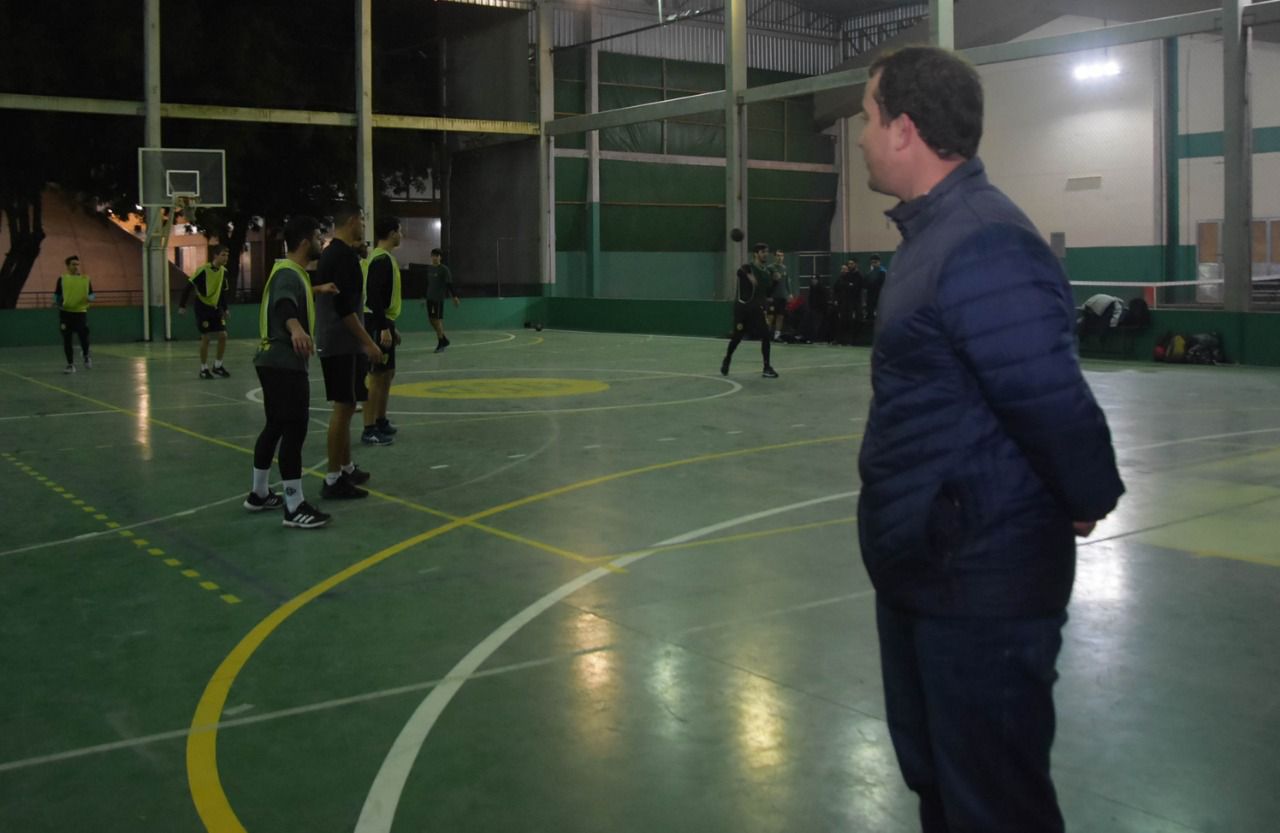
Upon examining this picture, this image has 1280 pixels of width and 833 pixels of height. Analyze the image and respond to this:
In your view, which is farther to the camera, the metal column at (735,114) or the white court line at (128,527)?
the metal column at (735,114)

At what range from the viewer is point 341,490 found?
925 centimetres

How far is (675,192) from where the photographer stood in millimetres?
39156

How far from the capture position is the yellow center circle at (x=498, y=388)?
53.2 feet

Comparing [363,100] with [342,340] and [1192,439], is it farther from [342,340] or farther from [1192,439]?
[1192,439]

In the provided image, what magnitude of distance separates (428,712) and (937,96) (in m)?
3.19

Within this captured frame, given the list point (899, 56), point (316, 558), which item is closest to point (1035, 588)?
point (899, 56)

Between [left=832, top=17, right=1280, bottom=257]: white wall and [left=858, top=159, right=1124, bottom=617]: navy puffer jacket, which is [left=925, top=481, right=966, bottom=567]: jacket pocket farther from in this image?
[left=832, top=17, right=1280, bottom=257]: white wall

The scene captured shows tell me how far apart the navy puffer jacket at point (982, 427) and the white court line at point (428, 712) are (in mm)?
2061

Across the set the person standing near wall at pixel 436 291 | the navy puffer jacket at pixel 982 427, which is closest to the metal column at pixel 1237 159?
the person standing near wall at pixel 436 291

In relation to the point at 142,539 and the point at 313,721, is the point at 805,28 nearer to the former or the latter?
the point at 142,539

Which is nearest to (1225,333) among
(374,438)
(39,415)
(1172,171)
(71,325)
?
(1172,171)

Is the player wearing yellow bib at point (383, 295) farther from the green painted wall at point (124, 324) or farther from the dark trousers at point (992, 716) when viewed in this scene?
the green painted wall at point (124, 324)

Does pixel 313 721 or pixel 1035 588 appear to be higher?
pixel 1035 588

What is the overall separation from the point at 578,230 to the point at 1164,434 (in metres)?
26.7
